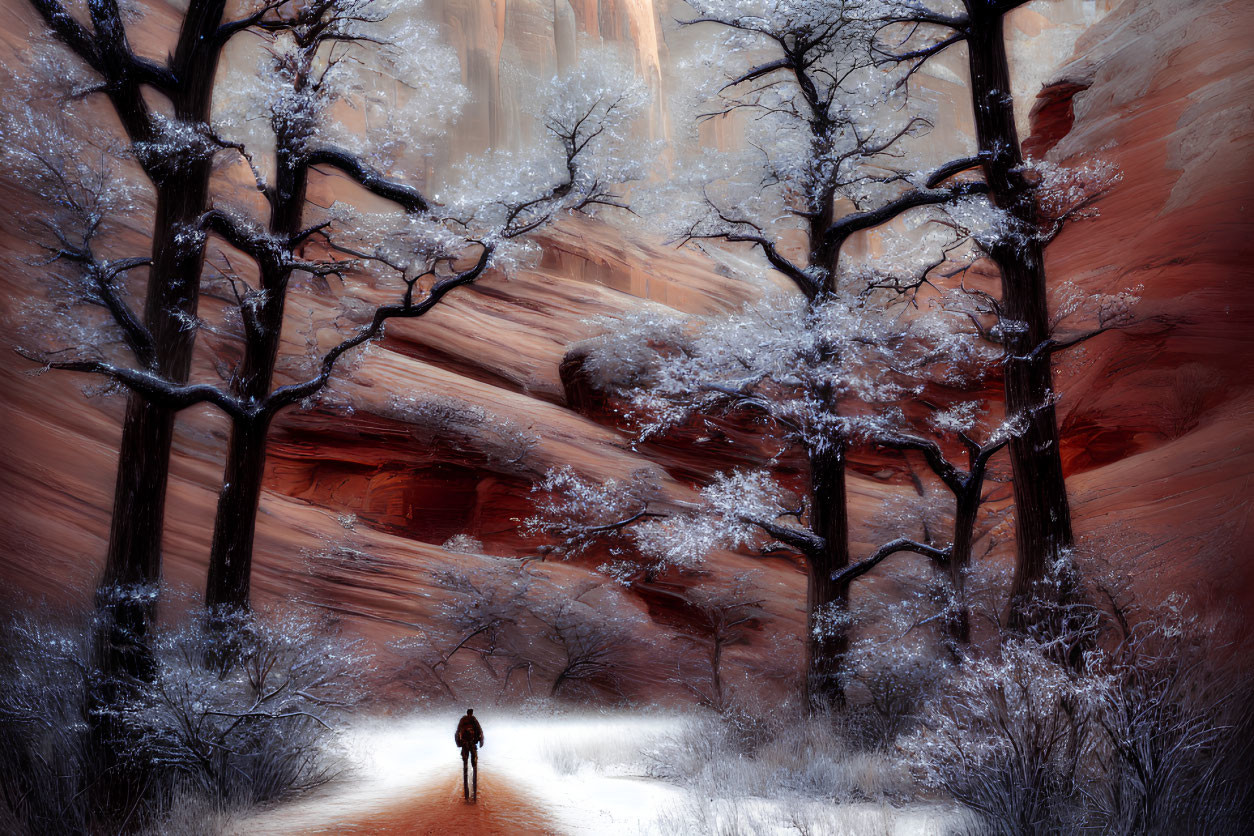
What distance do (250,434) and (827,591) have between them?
495cm

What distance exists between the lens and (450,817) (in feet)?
16.7

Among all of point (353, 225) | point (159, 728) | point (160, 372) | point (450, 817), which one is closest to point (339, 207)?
point (353, 225)

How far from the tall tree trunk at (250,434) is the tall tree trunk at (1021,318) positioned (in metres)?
5.81

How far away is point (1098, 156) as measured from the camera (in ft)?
23.5

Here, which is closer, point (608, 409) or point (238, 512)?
point (238, 512)

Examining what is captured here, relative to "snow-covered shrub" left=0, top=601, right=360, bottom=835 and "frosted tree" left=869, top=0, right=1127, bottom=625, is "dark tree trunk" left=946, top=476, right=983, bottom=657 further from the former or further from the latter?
"snow-covered shrub" left=0, top=601, right=360, bottom=835

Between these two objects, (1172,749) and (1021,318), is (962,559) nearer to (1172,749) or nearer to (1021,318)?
(1021,318)

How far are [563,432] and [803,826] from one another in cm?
613

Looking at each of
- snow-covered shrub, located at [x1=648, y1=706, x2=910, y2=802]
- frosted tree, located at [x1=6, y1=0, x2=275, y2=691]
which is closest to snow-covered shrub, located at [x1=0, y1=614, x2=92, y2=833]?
frosted tree, located at [x1=6, y1=0, x2=275, y2=691]

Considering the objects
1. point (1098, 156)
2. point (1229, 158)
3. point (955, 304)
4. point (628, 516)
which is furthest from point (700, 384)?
point (1229, 158)

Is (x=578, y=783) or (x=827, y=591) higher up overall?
(x=827, y=591)

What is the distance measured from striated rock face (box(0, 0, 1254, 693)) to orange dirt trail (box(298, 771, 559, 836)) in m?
2.43

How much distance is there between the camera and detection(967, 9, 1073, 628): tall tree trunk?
249 inches

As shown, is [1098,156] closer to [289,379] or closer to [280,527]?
[289,379]
